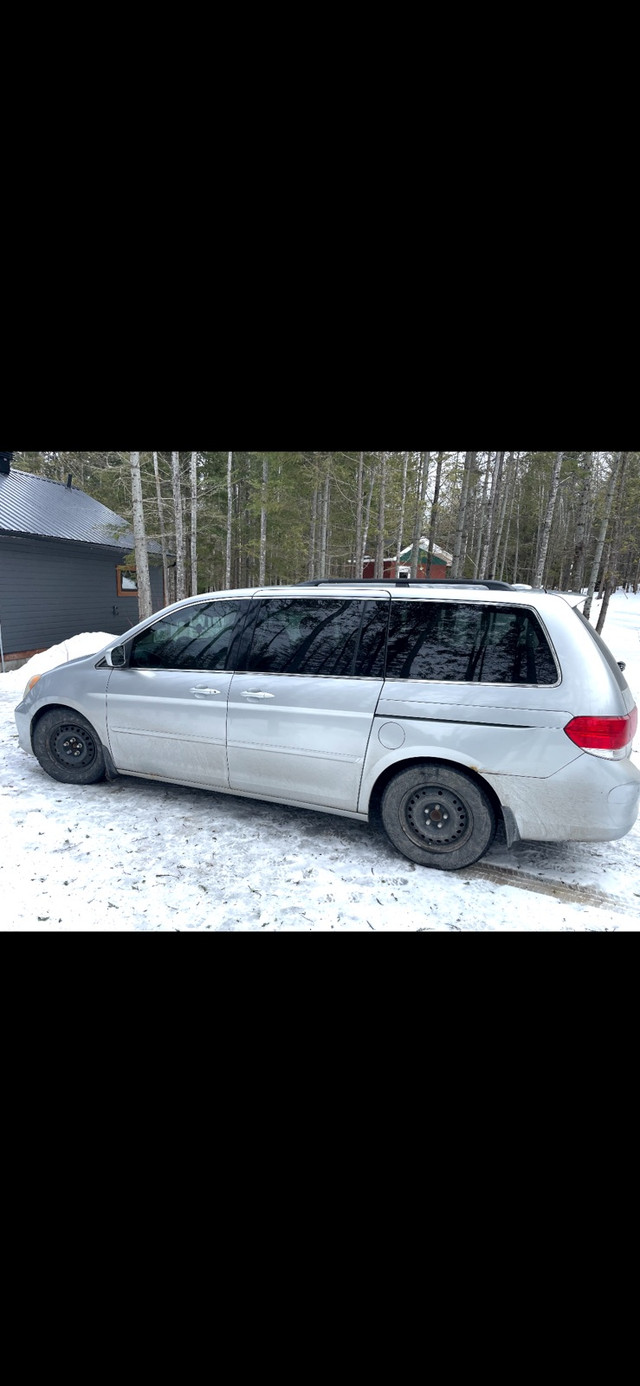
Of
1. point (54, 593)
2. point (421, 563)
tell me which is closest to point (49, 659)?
point (54, 593)

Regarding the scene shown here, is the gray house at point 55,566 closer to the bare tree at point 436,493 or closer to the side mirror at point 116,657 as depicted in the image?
the side mirror at point 116,657

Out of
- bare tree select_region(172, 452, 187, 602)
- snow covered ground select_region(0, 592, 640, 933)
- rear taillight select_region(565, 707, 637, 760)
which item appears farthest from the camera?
bare tree select_region(172, 452, 187, 602)

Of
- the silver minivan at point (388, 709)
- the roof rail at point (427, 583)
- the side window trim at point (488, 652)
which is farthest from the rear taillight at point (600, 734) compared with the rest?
the roof rail at point (427, 583)

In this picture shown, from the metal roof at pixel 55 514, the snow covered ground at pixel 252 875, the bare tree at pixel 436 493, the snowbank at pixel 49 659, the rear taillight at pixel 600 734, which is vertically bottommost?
the snow covered ground at pixel 252 875

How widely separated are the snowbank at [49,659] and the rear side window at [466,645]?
22.5 ft

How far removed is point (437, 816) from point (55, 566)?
45.0 ft

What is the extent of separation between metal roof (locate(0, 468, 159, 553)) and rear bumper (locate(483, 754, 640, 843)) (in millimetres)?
12150

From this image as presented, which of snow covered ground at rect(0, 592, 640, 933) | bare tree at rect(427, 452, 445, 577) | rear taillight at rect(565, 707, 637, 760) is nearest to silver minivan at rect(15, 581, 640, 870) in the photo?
rear taillight at rect(565, 707, 637, 760)

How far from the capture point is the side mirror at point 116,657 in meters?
4.21

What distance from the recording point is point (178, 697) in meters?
3.91

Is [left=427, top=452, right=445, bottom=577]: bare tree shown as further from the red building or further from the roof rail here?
the roof rail

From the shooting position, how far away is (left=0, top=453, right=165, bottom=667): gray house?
12.3m
